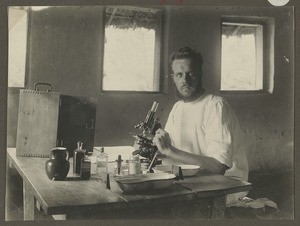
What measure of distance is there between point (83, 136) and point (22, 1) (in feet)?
2.34

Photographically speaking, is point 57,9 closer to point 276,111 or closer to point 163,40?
point 163,40

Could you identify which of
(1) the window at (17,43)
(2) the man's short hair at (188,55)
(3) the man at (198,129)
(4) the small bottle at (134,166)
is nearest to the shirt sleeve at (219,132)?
(3) the man at (198,129)

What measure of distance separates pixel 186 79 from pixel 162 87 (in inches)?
5.1

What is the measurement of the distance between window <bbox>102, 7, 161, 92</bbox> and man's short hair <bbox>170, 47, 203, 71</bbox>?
0.09 meters

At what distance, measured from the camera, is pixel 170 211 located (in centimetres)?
143

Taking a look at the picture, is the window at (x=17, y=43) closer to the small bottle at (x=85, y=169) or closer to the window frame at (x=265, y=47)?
the small bottle at (x=85, y=169)

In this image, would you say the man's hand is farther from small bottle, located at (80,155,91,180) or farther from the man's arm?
small bottle, located at (80,155,91,180)

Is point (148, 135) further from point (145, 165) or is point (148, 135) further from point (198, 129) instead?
point (198, 129)

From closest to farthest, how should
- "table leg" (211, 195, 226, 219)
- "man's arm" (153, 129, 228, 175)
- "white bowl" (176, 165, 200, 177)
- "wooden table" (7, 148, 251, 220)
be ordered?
"wooden table" (7, 148, 251, 220) → "table leg" (211, 195, 226, 219) → "white bowl" (176, 165, 200, 177) → "man's arm" (153, 129, 228, 175)

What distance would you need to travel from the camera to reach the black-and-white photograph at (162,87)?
167 cm

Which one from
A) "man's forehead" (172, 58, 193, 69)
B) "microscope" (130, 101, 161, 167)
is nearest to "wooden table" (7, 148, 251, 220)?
"microscope" (130, 101, 161, 167)

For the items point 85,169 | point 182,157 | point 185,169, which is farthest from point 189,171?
point 85,169

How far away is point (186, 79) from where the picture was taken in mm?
1761

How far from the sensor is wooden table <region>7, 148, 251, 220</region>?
117cm
